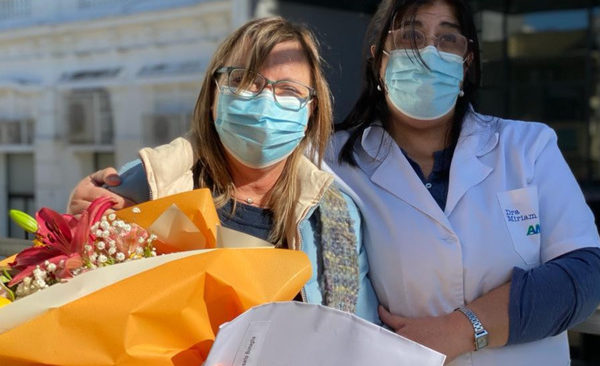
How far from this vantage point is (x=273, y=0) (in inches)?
306

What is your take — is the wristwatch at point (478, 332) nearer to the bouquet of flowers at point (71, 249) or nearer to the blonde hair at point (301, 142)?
the blonde hair at point (301, 142)

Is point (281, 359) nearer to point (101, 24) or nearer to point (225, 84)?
point (225, 84)

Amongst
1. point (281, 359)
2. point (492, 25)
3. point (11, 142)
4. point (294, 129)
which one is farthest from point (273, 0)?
point (281, 359)

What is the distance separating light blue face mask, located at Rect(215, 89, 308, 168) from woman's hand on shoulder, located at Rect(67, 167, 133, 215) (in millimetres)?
297

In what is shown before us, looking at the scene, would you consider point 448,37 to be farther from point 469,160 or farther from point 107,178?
point 107,178

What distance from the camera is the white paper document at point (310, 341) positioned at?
1356mm

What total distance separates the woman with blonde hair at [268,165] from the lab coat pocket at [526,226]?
A: 0.37 metres

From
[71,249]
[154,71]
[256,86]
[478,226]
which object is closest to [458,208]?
[478,226]

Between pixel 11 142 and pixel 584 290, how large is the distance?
10.4 meters

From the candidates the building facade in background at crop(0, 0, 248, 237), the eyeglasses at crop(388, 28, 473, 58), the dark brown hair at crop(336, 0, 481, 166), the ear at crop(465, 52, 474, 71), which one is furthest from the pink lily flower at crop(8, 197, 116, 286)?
the building facade in background at crop(0, 0, 248, 237)

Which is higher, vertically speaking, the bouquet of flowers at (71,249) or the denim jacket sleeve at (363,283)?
the bouquet of flowers at (71,249)

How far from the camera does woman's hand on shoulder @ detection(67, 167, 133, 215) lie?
181 centimetres

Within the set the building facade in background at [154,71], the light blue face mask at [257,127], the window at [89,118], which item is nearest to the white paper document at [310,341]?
→ the light blue face mask at [257,127]

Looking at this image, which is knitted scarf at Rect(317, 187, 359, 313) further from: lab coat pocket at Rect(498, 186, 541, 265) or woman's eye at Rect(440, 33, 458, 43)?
woman's eye at Rect(440, 33, 458, 43)
